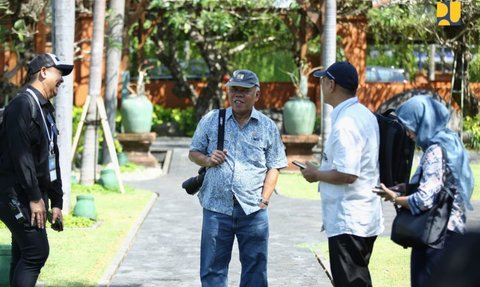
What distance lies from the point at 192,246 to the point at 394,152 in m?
5.45

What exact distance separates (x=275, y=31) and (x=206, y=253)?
2481cm

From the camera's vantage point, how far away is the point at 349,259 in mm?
6047

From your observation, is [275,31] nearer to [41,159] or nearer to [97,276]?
[97,276]

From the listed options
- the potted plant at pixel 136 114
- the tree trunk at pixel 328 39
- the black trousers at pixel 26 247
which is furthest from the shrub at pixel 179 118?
the black trousers at pixel 26 247

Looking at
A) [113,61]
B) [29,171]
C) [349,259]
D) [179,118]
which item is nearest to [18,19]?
[113,61]

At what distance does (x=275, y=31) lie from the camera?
103ft

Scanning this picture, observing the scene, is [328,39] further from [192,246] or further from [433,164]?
[433,164]

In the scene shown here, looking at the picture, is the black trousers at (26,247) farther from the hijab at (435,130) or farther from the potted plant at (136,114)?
the potted plant at (136,114)

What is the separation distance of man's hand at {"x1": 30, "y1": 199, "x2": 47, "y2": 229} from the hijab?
2349mm

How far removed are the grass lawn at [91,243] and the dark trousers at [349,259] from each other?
130 inches

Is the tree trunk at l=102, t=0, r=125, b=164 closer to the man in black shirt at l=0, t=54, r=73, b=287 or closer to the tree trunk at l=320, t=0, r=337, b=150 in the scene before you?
the tree trunk at l=320, t=0, r=337, b=150

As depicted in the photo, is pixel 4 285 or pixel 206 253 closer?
pixel 206 253

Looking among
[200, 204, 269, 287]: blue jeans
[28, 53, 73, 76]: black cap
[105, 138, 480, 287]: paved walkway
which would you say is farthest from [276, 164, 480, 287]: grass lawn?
[28, 53, 73, 76]: black cap

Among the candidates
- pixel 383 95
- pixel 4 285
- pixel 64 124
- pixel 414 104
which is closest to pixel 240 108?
pixel 414 104
